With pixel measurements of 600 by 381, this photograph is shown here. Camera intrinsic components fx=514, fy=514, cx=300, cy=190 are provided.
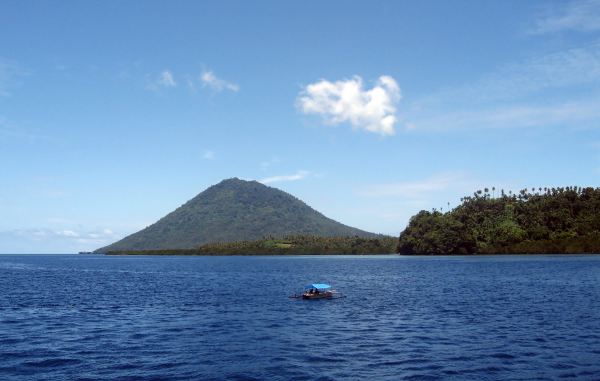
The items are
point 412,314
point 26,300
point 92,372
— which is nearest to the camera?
point 92,372

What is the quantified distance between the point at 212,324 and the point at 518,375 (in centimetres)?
3640

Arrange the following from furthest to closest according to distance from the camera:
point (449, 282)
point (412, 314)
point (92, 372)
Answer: point (449, 282)
point (412, 314)
point (92, 372)

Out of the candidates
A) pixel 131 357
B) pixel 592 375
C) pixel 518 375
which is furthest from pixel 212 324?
pixel 592 375

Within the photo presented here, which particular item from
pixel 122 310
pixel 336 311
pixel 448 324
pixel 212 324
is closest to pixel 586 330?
pixel 448 324

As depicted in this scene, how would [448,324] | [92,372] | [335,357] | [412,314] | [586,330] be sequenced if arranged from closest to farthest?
1. [92,372]
2. [335,357]
3. [586,330]
4. [448,324]
5. [412,314]

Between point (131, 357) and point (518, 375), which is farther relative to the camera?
point (131, 357)

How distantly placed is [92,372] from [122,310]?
1521 inches

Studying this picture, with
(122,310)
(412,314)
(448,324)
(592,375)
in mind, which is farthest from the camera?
(122,310)

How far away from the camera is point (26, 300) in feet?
299

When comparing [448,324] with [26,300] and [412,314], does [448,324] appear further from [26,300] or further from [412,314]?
[26,300]

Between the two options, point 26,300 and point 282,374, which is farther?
point 26,300

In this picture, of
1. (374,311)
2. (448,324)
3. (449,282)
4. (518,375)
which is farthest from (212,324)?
(449,282)

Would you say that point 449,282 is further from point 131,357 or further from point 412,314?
point 131,357

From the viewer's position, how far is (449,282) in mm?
117750
